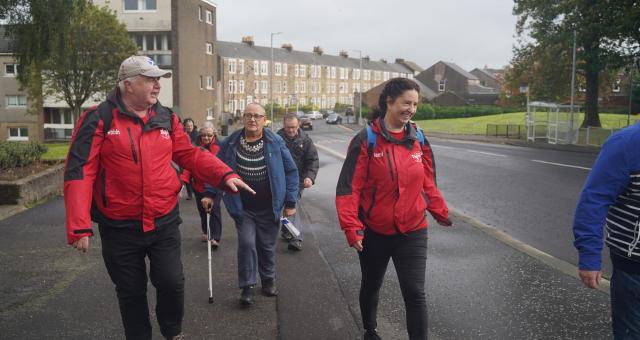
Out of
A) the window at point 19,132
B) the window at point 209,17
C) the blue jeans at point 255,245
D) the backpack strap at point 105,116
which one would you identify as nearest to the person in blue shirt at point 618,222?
the backpack strap at point 105,116

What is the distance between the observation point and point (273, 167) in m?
5.47

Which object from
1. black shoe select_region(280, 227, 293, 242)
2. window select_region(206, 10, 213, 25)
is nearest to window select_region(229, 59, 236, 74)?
window select_region(206, 10, 213, 25)

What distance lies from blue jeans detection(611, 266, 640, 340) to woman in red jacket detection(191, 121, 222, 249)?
2.87m

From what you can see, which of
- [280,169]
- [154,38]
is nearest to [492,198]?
[280,169]

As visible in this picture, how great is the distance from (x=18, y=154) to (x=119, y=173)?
10.2 m

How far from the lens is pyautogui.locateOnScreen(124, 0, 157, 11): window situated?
157 ft

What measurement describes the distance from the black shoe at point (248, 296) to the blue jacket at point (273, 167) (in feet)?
2.04

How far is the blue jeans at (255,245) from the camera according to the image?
211 inches

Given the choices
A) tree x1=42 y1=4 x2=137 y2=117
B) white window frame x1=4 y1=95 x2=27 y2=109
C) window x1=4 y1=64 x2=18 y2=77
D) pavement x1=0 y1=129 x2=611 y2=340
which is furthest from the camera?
white window frame x1=4 y1=95 x2=27 y2=109

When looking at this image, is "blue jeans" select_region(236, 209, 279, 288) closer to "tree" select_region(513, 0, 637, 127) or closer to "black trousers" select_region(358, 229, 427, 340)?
"black trousers" select_region(358, 229, 427, 340)

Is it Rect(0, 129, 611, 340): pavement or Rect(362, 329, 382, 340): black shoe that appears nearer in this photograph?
Rect(362, 329, 382, 340): black shoe

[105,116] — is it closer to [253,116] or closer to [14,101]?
[253,116]

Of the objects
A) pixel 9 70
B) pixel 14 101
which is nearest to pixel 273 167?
pixel 14 101

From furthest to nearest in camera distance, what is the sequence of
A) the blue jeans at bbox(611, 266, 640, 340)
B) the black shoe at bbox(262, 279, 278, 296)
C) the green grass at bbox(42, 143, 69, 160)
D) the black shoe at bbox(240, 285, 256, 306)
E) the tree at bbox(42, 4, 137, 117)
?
the tree at bbox(42, 4, 137, 117) < the green grass at bbox(42, 143, 69, 160) < the black shoe at bbox(262, 279, 278, 296) < the black shoe at bbox(240, 285, 256, 306) < the blue jeans at bbox(611, 266, 640, 340)
